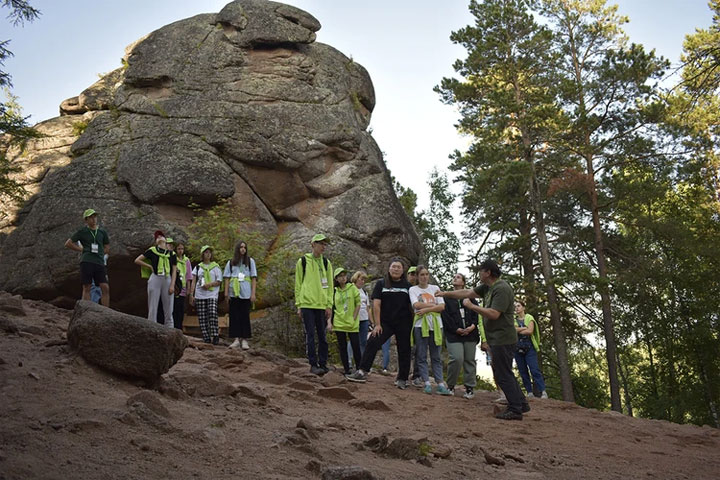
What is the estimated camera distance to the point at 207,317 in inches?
470

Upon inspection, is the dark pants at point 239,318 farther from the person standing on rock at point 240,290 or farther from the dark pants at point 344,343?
the dark pants at point 344,343

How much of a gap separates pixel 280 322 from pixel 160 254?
6285 millimetres

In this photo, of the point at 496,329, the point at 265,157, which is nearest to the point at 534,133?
the point at 265,157

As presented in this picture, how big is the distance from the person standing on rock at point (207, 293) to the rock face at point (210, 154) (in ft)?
21.8

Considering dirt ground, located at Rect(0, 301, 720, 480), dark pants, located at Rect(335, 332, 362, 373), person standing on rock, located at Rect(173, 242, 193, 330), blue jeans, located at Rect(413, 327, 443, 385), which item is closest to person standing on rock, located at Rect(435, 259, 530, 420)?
dirt ground, located at Rect(0, 301, 720, 480)

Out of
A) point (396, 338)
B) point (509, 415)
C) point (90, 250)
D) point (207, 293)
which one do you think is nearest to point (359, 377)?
point (396, 338)

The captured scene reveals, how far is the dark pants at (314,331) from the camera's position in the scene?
942cm

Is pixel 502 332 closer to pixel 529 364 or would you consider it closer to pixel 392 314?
pixel 392 314

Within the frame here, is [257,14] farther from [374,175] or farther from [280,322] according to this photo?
[280,322]

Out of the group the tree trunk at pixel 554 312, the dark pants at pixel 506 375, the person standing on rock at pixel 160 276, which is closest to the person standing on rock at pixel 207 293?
the person standing on rock at pixel 160 276

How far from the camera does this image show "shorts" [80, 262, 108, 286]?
10484mm

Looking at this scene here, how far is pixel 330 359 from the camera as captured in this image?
15148 mm

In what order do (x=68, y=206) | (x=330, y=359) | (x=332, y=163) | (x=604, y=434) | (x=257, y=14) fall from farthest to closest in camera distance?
1. (x=257, y=14)
2. (x=332, y=163)
3. (x=68, y=206)
4. (x=330, y=359)
5. (x=604, y=434)

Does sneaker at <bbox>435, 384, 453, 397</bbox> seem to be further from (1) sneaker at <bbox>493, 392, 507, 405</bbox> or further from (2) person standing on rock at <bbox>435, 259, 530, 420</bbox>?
(2) person standing on rock at <bbox>435, 259, 530, 420</bbox>
